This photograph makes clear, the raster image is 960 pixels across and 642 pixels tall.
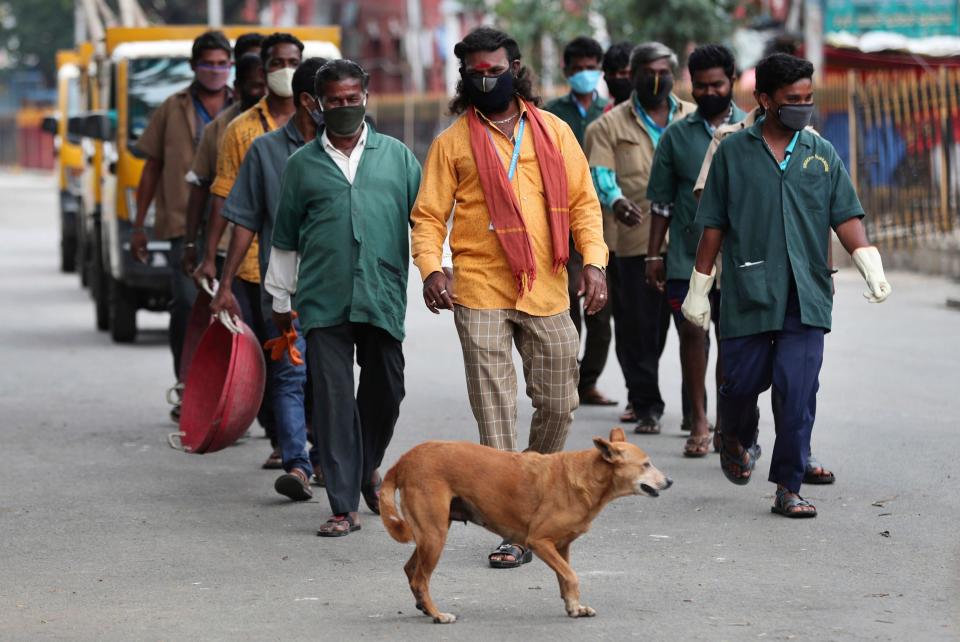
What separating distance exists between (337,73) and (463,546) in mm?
1905

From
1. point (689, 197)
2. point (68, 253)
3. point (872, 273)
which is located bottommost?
point (68, 253)

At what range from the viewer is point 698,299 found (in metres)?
7.59

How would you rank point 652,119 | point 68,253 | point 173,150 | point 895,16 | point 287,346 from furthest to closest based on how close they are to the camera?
point 895,16
point 68,253
point 173,150
point 652,119
point 287,346

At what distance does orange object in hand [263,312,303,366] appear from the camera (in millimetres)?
7742

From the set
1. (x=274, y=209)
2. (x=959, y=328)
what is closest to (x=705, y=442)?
(x=274, y=209)

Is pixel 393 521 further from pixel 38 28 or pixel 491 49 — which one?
pixel 38 28

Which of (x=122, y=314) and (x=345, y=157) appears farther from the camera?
(x=122, y=314)

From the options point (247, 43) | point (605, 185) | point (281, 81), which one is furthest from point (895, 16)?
point (281, 81)

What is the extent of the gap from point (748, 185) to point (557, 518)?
2.10m

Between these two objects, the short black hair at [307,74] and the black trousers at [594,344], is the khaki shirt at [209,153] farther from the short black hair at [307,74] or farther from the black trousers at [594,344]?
the black trousers at [594,344]

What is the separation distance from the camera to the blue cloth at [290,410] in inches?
319

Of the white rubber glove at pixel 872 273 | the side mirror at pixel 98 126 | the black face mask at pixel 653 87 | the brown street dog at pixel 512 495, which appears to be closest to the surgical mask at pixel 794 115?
the white rubber glove at pixel 872 273

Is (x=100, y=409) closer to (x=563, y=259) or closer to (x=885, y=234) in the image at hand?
(x=563, y=259)

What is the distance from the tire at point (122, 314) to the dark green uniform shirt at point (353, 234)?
762 cm
